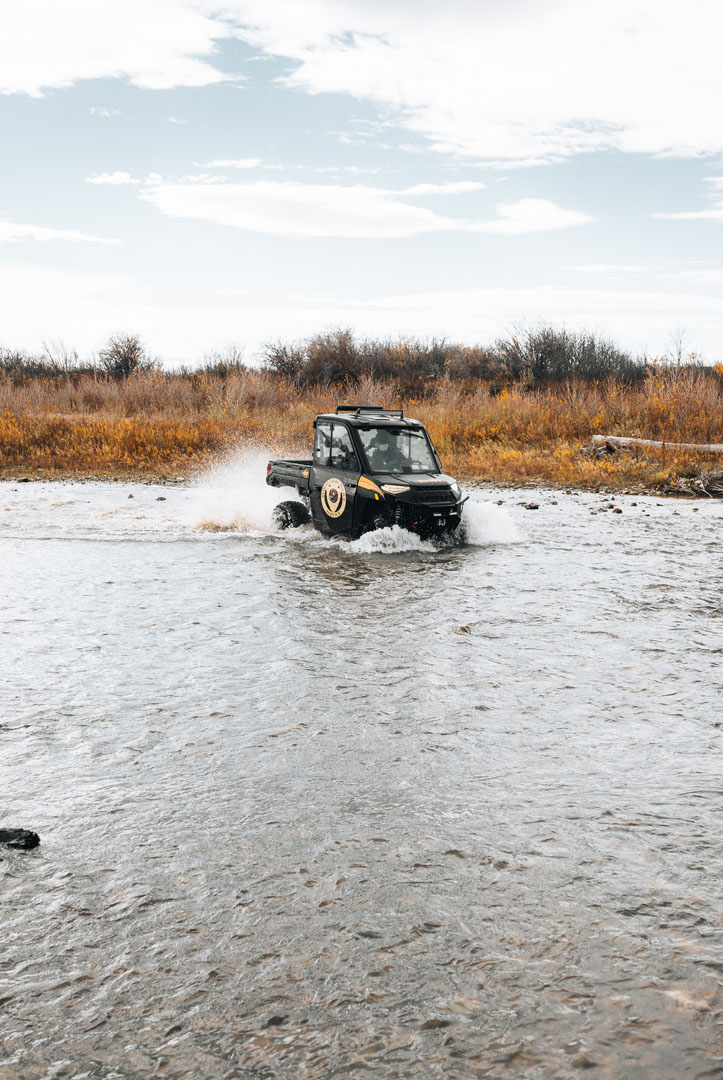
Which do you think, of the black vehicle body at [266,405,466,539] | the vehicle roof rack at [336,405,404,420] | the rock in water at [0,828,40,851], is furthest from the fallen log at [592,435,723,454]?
the rock in water at [0,828,40,851]

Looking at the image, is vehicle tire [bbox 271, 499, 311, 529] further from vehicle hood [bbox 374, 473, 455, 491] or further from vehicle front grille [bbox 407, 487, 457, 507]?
vehicle front grille [bbox 407, 487, 457, 507]

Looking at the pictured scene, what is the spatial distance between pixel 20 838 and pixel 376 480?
7.94 metres

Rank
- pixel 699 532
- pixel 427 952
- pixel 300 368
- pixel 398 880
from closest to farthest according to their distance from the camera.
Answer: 1. pixel 427 952
2. pixel 398 880
3. pixel 699 532
4. pixel 300 368

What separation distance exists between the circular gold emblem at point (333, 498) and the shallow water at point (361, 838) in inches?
120

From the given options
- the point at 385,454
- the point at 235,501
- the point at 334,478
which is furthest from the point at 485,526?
the point at 235,501

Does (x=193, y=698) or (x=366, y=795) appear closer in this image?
(x=366, y=795)

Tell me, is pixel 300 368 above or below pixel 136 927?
above

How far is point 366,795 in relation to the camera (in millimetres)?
4516

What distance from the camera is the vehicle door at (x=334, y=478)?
1170 centimetres

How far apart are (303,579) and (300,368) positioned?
2961cm

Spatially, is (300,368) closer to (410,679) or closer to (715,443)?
(715,443)

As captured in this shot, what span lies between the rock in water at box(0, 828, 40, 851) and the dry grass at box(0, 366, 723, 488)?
17.8 m

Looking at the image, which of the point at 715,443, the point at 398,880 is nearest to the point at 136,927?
the point at 398,880

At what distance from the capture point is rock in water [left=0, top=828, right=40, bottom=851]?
12.8 feet
